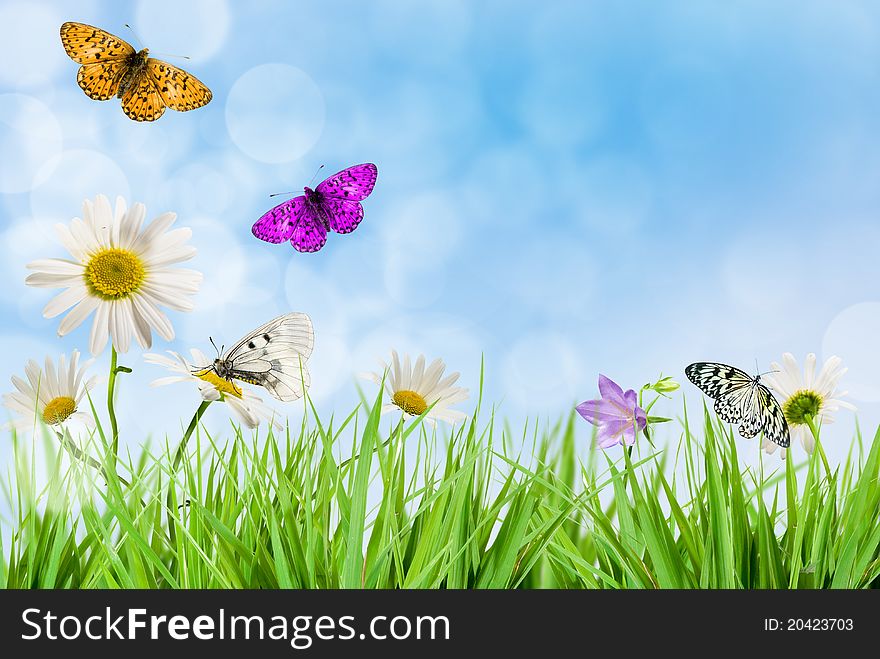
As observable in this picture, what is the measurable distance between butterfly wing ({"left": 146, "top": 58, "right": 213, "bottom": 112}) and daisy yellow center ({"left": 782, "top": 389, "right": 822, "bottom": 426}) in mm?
1367

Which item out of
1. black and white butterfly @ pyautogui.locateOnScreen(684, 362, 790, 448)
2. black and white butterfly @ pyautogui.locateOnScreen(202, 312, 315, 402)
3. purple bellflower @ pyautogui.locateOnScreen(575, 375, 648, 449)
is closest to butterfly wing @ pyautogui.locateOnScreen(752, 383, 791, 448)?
black and white butterfly @ pyautogui.locateOnScreen(684, 362, 790, 448)

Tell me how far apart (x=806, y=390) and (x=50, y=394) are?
1.43m

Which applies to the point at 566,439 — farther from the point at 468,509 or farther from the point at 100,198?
the point at 100,198

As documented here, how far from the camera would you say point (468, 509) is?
1105mm

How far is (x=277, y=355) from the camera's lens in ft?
3.98

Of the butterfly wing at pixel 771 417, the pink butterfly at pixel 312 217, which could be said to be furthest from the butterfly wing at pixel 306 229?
the butterfly wing at pixel 771 417

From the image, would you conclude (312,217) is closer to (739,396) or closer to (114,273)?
(114,273)

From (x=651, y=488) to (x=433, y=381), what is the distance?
1.40ft

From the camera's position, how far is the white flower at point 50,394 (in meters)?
1.22

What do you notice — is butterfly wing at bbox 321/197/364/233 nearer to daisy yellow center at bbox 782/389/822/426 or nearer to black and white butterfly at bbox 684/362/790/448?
black and white butterfly at bbox 684/362/790/448

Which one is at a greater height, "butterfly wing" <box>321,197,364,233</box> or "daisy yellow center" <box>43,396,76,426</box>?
"butterfly wing" <box>321,197,364,233</box>

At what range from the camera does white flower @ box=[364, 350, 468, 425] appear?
131 centimetres

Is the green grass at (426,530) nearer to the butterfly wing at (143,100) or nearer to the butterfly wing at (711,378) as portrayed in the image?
the butterfly wing at (711,378)
